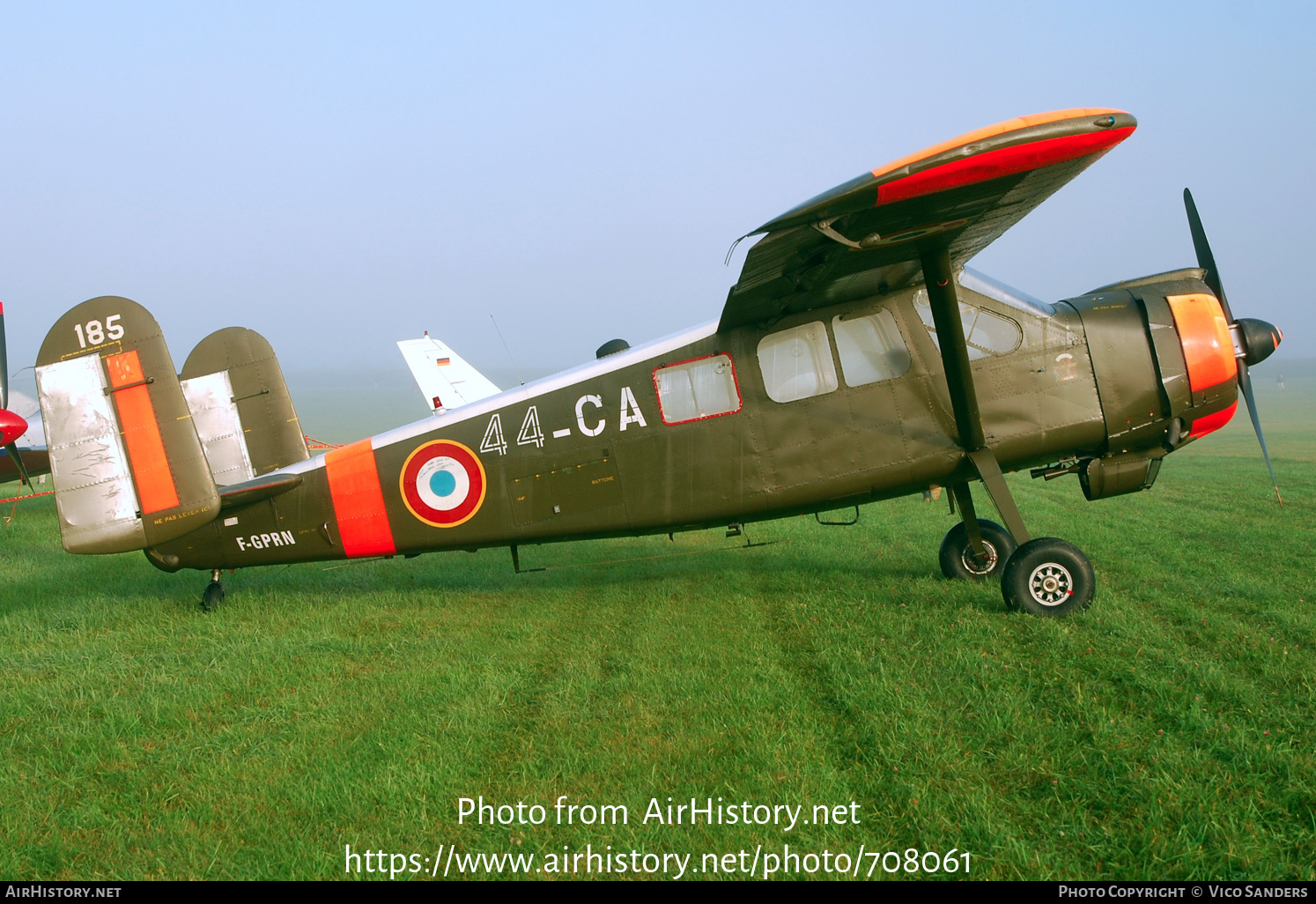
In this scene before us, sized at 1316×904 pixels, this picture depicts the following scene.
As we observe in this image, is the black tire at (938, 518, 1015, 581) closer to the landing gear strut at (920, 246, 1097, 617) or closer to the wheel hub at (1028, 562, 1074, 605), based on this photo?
the landing gear strut at (920, 246, 1097, 617)

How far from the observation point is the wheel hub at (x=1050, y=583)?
6.21 meters

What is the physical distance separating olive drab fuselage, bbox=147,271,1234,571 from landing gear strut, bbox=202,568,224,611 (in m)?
0.37

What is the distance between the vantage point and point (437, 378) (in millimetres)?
18031

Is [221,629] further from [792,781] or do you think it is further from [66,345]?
[792,781]

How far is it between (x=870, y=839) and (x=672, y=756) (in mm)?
1218

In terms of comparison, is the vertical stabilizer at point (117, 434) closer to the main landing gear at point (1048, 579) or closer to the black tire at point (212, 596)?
the black tire at point (212, 596)

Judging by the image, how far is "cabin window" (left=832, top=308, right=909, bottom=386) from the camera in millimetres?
6809

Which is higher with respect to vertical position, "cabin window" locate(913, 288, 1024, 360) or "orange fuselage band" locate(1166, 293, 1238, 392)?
"cabin window" locate(913, 288, 1024, 360)

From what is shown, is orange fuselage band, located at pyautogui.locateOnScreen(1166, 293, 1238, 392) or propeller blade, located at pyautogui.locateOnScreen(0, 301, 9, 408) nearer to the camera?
orange fuselage band, located at pyautogui.locateOnScreen(1166, 293, 1238, 392)

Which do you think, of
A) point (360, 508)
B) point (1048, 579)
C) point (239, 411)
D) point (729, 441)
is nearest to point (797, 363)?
point (729, 441)

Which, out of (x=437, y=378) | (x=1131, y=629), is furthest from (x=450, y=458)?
(x=437, y=378)

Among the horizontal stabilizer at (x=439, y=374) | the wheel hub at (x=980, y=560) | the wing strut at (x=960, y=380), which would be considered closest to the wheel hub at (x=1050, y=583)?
the wing strut at (x=960, y=380)

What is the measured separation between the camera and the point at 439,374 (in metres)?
18.1

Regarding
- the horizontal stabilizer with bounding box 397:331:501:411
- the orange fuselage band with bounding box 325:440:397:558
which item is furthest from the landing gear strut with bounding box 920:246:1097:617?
the horizontal stabilizer with bounding box 397:331:501:411
